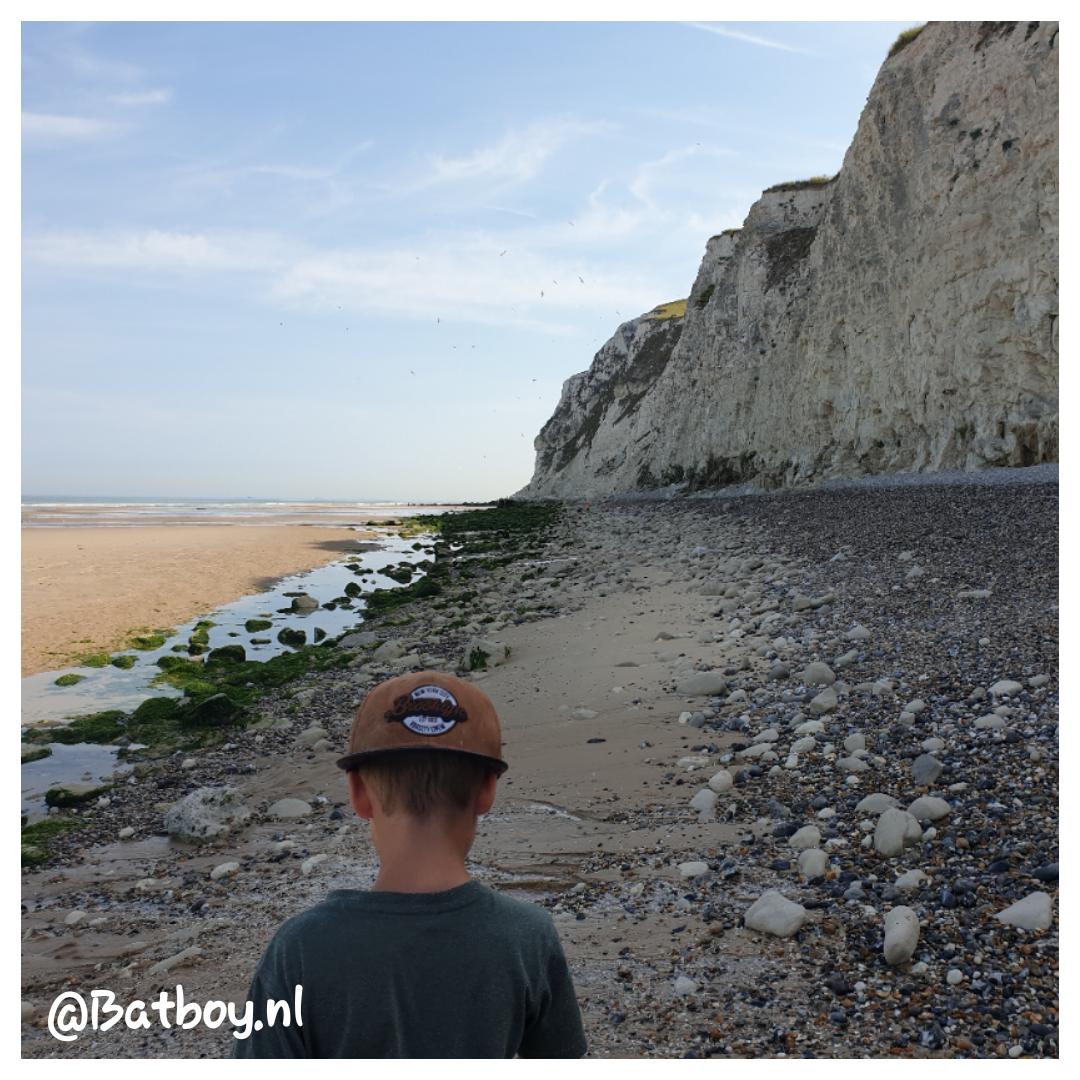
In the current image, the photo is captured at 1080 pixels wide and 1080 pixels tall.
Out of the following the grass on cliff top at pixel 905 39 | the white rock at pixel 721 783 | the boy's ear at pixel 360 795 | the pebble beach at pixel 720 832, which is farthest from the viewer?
the grass on cliff top at pixel 905 39

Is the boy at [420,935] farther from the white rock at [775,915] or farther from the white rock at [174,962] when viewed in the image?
the white rock at [174,962]

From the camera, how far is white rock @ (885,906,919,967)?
333 cm

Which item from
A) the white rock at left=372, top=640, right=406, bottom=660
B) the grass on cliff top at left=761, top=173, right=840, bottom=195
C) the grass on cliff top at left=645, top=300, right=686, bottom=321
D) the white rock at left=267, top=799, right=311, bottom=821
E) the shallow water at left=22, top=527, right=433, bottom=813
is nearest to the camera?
the white rock at left=267, top=799, right=311, bottom=821

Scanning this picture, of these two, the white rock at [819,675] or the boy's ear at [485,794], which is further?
the white rock at [819,675]

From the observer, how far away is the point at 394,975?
1.52 meters

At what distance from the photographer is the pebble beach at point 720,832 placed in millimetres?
3260

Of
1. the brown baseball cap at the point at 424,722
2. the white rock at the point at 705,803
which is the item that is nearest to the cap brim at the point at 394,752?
the brown baseball cap at the point at 424,722

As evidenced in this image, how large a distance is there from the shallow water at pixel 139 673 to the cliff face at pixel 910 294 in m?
17.6

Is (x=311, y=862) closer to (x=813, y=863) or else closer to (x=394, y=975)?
(x=813, y=863)

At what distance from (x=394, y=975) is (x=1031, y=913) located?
10.0ft

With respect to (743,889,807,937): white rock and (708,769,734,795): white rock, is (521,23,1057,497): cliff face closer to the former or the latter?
(708,769,734,795): white rock

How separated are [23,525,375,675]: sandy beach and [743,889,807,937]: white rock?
1168 centimetres

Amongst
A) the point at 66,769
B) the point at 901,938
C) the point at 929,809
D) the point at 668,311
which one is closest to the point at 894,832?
the point at 929,809

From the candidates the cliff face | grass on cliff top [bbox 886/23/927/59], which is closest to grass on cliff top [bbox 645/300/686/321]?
the cliff face
